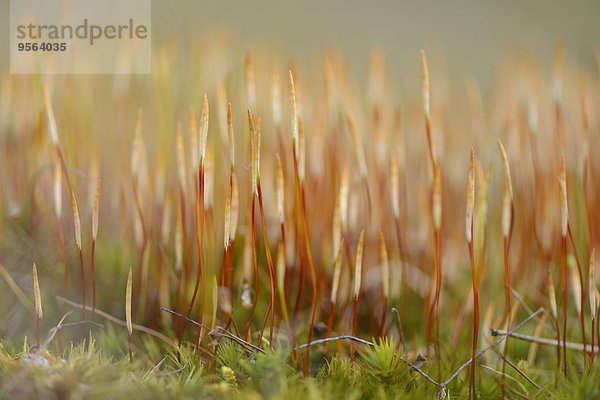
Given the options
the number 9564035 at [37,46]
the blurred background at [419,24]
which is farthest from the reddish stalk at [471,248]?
the blurred background at [419,24]

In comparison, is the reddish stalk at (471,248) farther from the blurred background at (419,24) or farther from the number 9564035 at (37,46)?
the blurred background at (419,24)

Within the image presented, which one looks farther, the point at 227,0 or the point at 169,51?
the point at 227,0

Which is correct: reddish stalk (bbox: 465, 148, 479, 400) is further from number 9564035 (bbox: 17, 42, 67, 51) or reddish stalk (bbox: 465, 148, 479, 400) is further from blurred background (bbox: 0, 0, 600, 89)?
blurred background (bbox: 0, 0, 600, 89)

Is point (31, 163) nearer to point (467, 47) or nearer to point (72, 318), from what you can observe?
point (72, 318)

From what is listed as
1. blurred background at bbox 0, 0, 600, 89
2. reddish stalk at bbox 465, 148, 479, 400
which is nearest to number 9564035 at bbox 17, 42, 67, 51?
reddish stalk at bbox 465, 148, 479, 400

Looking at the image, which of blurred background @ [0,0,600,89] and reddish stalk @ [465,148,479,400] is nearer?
reddish stalk @ [465,148,479,400]

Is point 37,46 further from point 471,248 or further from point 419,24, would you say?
point 419,24

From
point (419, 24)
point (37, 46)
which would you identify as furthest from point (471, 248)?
point (419, 24)

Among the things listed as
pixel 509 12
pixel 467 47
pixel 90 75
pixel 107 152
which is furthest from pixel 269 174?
pixel 509 12

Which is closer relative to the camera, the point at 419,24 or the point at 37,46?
the point at 37,46

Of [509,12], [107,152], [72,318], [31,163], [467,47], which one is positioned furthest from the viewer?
[509,12]

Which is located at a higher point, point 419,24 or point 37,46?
point 419,24
